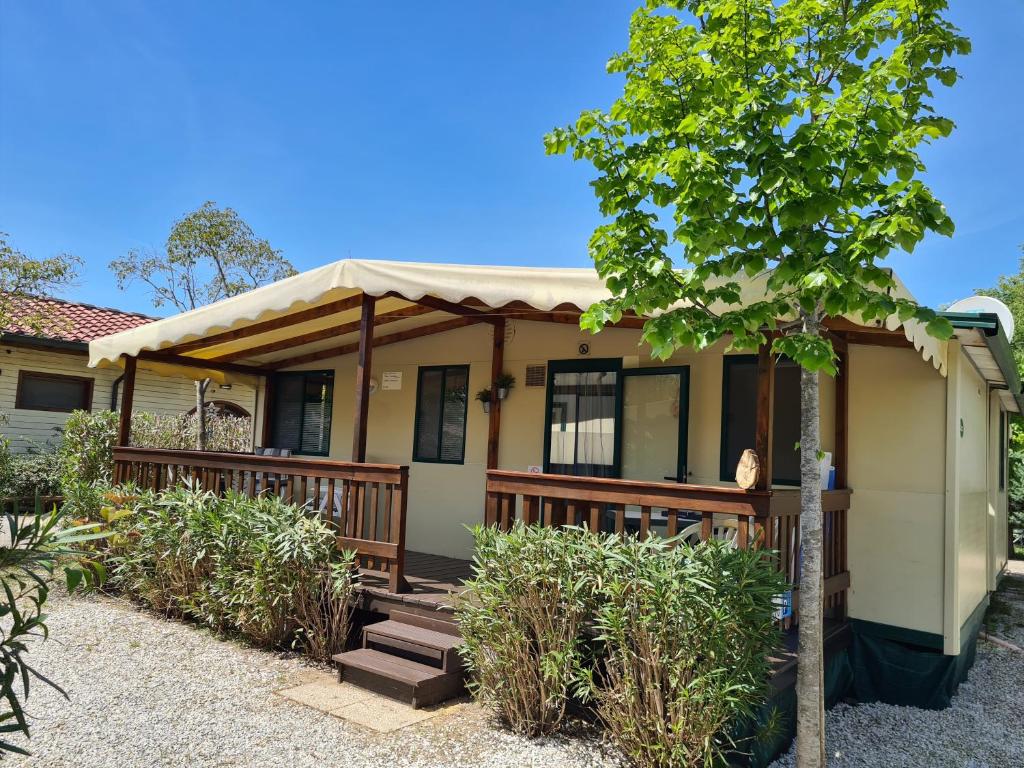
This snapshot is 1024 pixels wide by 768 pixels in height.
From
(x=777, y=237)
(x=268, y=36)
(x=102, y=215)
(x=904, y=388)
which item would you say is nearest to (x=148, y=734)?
(x=777, y=237)

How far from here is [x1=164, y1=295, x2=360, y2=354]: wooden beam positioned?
5812mm

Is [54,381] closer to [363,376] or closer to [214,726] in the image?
[363,376]

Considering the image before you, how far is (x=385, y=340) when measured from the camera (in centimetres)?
802

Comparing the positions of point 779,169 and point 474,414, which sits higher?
point 779,169

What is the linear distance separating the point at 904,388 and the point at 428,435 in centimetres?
459

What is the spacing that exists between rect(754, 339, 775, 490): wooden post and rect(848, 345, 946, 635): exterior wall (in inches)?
70.3

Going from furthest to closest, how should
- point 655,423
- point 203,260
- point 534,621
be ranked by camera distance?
point 203,260 → point 655,423 → point 534,621

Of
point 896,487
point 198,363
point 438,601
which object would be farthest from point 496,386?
point 198,363

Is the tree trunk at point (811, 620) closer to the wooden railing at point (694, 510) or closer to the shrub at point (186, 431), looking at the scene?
the wooden railing at point (694, 510)

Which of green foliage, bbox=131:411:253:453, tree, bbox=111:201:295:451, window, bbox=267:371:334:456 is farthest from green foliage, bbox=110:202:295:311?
window, bbox=267:371:334:456

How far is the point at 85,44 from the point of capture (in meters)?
9.59

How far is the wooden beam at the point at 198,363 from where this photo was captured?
7977 millimetres

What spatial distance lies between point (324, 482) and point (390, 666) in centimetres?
299

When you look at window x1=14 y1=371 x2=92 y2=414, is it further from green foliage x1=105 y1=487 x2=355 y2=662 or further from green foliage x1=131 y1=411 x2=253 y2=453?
green foliage x1=105 y1=487 x2=355 y2=662
